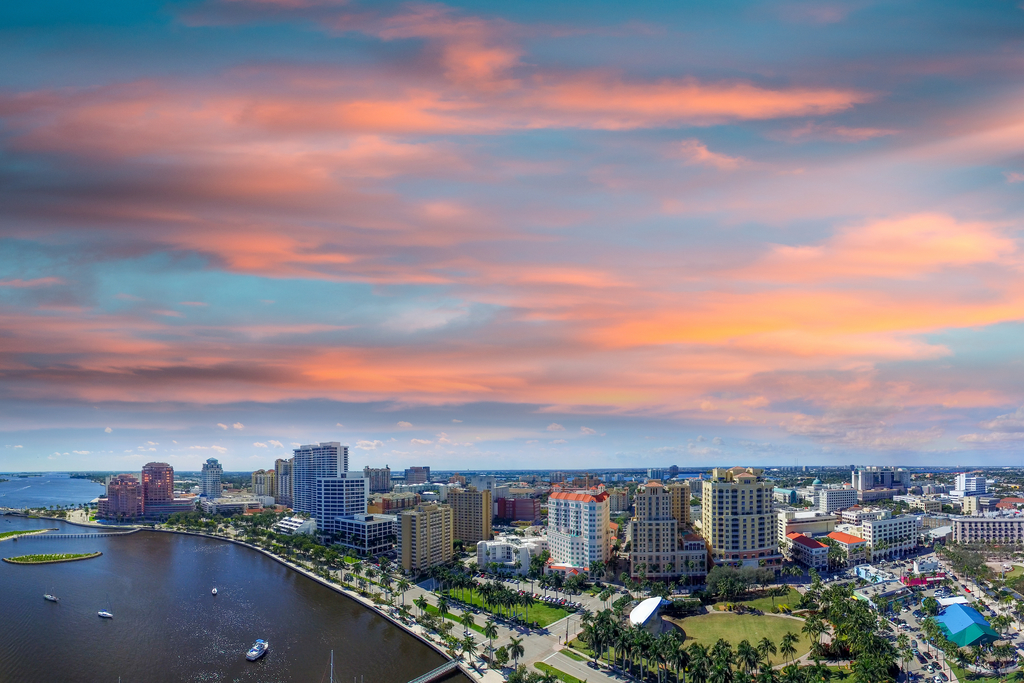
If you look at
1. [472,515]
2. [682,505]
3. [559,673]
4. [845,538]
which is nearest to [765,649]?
[559,673]

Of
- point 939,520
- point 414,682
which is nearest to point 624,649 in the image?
point 414,682

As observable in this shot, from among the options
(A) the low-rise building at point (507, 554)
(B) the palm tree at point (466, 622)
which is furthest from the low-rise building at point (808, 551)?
(B) the palm tree at point (466, 622)

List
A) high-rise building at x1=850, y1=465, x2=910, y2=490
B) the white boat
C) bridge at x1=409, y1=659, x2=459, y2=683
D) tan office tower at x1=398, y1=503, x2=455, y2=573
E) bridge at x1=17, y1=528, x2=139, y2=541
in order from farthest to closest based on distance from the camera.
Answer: high-rise building at x1=850, y1=465, x2=910, y2=490, bridge at x1=17, y1=528, x2=139, y2=541, tan office tower at x1=398, y1=503, x2=455, y2=573, the white boat, bridge at x1=409, y1=659, x2=459, y2=683

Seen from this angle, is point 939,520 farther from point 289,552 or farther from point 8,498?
point 8,498

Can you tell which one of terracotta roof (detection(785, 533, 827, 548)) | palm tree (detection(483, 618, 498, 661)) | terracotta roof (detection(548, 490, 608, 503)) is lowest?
palm tree (detection(483, 618, 498, 661))

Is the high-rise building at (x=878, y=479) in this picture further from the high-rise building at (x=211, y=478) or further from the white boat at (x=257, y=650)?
the high-rise building at (x=211, y=478)

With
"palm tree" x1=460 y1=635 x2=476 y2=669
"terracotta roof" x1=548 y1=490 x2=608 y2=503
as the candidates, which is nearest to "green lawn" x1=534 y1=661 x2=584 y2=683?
"palm tree" x1=460 y1=635 x2=476 y2=669

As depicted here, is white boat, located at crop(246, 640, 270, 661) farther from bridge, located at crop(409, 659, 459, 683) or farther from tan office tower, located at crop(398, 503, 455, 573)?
tan office tower, located at crop(398, 503, 455, 573)
